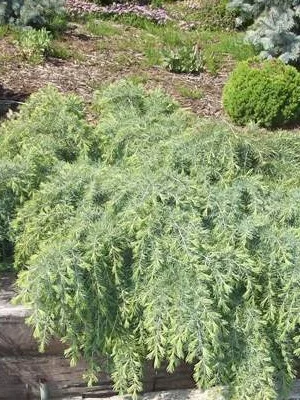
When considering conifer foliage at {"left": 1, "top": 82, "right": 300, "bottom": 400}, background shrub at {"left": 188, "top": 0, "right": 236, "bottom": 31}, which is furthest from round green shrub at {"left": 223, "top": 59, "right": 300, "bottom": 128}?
background shrub at {"left": 188, "top": 0, "right": 236, "bottom": 31}

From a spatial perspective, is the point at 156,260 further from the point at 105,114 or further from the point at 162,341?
the point at 105,114

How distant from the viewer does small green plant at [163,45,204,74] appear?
6.52m

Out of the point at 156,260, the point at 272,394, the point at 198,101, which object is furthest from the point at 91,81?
the point at 272,394

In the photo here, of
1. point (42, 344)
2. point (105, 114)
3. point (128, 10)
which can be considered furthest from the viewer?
point (128, 10)

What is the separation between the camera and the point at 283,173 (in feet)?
11.6

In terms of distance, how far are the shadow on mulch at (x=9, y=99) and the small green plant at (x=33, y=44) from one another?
0.68 m

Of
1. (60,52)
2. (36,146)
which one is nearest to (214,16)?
(60,52)

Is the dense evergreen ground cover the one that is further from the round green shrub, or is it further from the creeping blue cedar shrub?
the round green shrub

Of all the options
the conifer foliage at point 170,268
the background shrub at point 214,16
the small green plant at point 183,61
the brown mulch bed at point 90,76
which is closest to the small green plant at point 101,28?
the brown mulch bed at point 90,76

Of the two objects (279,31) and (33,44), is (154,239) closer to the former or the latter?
(33,44)

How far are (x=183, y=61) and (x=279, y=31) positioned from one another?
1.15 metres

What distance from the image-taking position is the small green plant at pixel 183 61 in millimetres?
6523

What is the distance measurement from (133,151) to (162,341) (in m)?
1.20

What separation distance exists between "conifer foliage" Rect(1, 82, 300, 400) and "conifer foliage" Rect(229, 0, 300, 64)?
3766 millimetres
